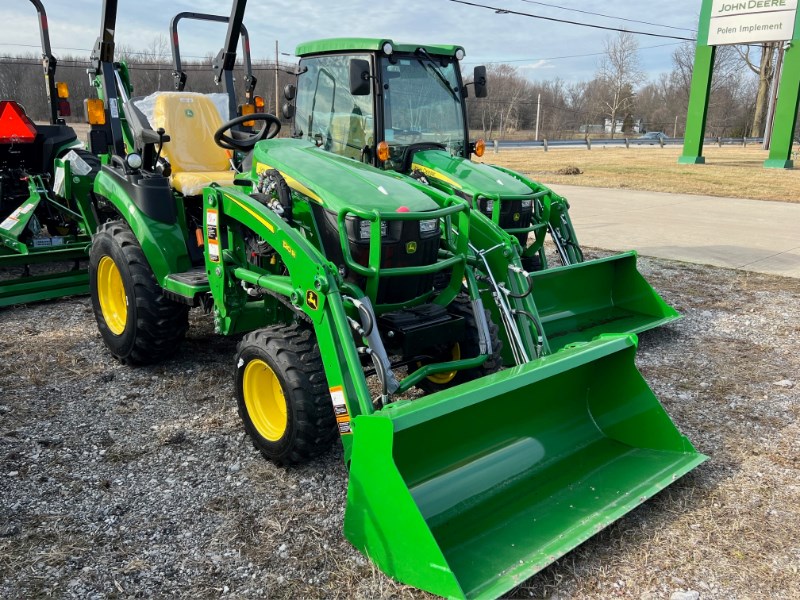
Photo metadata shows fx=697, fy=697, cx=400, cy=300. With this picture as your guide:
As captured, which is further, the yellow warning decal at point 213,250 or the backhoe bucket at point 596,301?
the backhoe bucket at point 596,301

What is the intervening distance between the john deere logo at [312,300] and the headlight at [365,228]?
447 millimetres

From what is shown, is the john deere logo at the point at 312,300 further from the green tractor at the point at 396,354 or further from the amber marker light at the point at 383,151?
the amber marker light at the point at 383,151

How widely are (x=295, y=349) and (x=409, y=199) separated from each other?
1029mm

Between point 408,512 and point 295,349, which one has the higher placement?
point 295,349

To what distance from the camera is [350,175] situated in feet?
12.6

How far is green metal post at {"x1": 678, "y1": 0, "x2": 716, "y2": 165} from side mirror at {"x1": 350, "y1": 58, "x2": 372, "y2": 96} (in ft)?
67.7

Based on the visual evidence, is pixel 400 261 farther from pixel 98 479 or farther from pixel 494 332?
pixel 98 479

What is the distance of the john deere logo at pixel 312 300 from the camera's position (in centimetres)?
315

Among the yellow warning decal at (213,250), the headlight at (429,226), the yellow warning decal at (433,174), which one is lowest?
the yellow warning decal at (213,250)

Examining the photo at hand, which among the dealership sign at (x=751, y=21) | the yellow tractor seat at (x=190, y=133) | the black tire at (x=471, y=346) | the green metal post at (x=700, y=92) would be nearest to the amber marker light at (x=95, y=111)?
the yellow tractor seat at (x=190, y=133)

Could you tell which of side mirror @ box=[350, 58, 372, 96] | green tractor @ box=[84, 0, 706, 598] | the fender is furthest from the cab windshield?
the fender

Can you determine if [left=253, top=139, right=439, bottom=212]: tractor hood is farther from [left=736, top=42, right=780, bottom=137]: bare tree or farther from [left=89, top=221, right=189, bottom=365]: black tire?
[left=736, top=42, right=780, bottom=137]: bare tree

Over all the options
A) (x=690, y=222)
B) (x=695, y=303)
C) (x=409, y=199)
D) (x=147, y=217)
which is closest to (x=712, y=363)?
(x=695, y=303)

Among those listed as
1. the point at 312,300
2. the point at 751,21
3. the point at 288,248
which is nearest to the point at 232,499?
the point at 312,300
